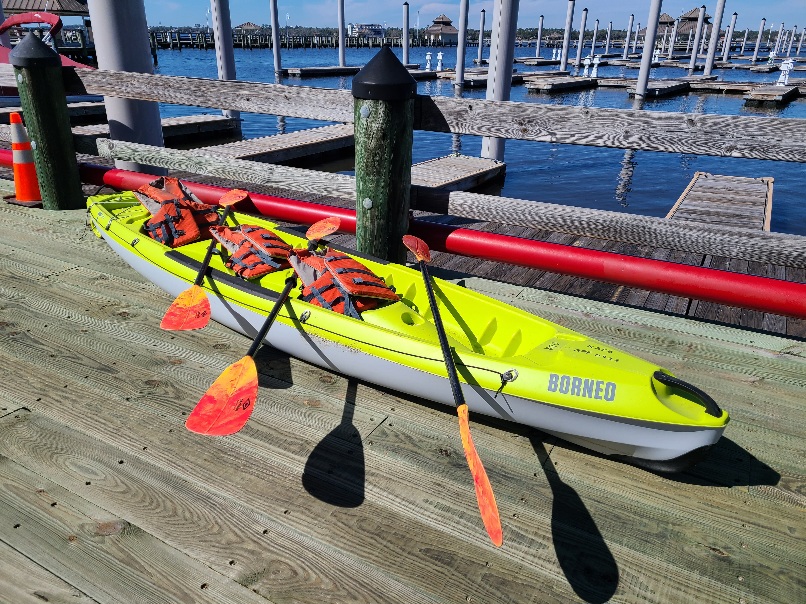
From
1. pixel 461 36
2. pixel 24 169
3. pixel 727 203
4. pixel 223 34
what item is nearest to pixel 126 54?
pixel 24 169

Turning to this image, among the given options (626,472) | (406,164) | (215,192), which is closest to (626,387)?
(626,472)

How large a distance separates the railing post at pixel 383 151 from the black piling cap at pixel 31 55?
12.3 feet

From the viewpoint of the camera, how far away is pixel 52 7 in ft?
116

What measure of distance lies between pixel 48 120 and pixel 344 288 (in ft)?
15.0

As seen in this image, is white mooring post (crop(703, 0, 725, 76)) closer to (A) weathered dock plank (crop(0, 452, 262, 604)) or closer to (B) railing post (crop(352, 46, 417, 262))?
(B) railing post (crop(352, 46, 417, 262))

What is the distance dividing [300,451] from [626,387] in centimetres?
158

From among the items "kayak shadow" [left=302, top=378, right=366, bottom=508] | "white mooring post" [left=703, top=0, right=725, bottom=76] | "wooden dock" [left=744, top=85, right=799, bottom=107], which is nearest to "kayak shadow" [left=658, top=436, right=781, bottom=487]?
"kayak shadow" [left=302, top=378, right=366, bottom=508]

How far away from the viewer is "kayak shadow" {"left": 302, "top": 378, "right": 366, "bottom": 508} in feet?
8.30

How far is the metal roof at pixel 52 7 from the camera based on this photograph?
3550cm

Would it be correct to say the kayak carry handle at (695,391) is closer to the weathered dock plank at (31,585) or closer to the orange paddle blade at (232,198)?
the weathered dock plank at (31,585)

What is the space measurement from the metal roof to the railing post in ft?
132

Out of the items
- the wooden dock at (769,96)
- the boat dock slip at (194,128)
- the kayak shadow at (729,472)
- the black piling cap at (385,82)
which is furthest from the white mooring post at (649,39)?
the kayak shadow at (729,472)

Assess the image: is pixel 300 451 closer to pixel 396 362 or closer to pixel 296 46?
pixel 396 362

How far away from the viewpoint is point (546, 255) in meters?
4.01
